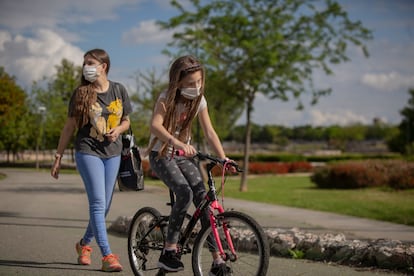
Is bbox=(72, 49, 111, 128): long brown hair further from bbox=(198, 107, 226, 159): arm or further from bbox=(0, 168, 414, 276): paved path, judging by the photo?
bbox=(0, 168, 414, 276): paved path

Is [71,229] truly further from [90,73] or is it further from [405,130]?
[405,130]

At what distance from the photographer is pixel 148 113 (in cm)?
3014

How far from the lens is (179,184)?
14.8ft

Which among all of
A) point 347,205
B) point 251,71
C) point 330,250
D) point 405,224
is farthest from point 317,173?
point 330,250

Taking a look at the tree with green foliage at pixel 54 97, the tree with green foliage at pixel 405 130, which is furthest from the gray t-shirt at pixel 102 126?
the tree with green foliage at pixel 405 130

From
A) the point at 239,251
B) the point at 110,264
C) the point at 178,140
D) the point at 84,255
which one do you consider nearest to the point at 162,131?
the point at 178,140

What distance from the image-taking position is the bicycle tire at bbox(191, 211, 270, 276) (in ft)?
13.2

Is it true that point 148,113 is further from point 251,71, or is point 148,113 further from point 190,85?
point 190,85

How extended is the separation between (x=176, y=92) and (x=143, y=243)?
56.4 inches

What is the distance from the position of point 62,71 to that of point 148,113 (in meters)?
19.6

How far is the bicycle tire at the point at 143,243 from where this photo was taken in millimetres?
5127

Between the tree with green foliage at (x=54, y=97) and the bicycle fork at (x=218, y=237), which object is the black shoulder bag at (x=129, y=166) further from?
the tree with green foliage at (x=54, y=97)

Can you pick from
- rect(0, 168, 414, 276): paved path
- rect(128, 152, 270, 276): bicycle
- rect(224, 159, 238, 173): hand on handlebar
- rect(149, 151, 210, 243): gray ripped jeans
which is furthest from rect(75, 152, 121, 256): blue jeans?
rect(224, 159, 238, 173): hand on handlebar

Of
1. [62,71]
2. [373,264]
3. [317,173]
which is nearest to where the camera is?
[373,264]
